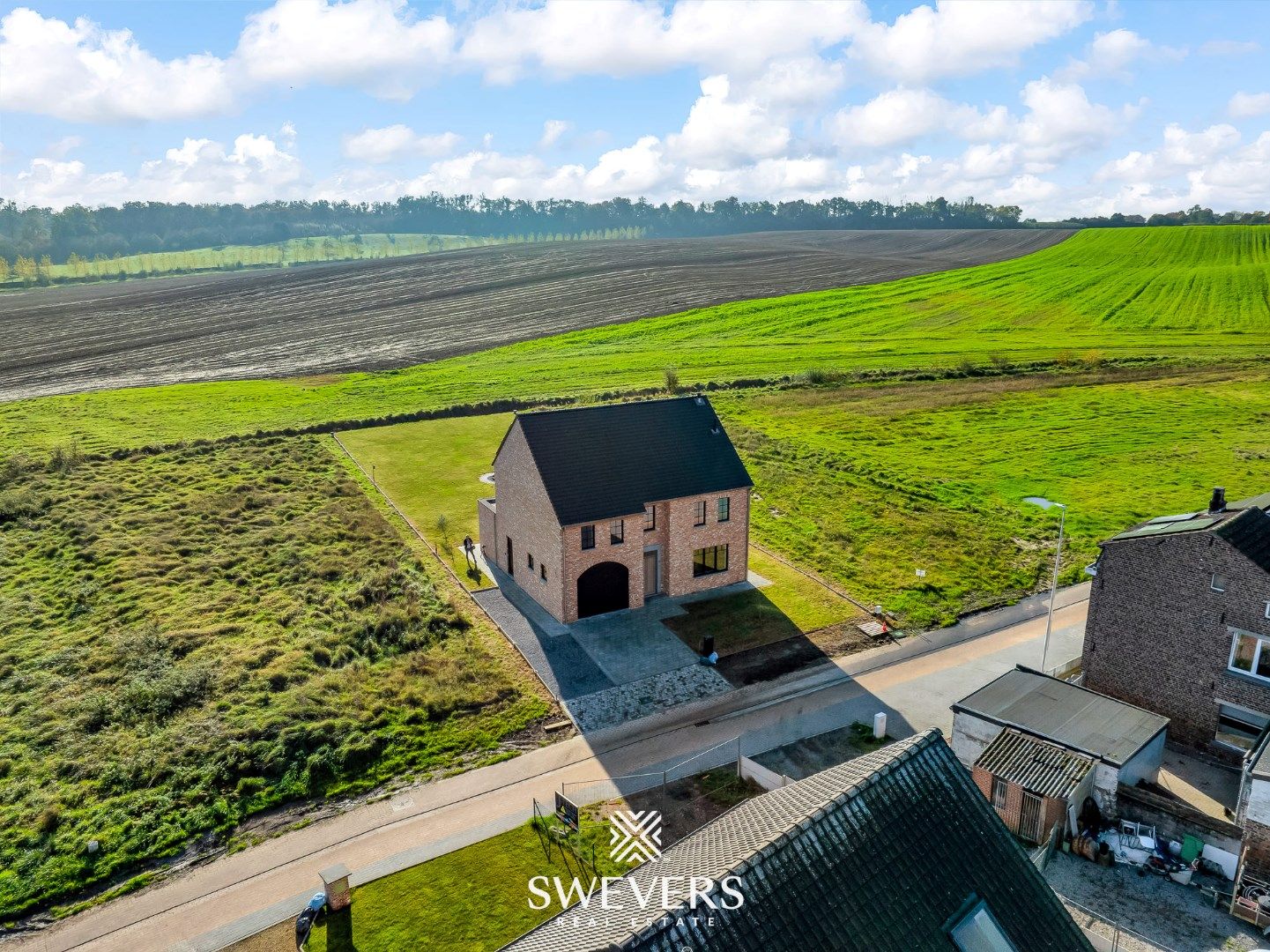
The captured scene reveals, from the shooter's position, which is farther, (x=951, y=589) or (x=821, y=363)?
(x=821, y=363)

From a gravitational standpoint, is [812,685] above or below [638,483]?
below

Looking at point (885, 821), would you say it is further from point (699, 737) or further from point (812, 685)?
point (812, 685)

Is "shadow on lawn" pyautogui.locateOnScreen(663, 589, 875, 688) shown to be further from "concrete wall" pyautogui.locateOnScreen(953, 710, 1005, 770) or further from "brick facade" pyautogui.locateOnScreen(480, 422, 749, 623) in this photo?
"concrete wall" pyautogui.locateOnScreen(953, 710, 1005, 770)

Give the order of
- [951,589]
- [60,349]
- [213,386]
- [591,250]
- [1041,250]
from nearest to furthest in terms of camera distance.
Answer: [951,589] → [213,386] → [60,349] → [1041,250] → [591,250]

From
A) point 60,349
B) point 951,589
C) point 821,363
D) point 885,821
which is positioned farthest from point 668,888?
point 60,349

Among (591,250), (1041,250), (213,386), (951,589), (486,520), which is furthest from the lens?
(591,250)

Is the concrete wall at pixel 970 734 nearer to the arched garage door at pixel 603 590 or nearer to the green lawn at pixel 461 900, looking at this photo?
the green lawn at pixel 461 900

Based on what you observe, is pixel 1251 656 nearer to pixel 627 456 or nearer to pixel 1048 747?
pixel 1048 747
